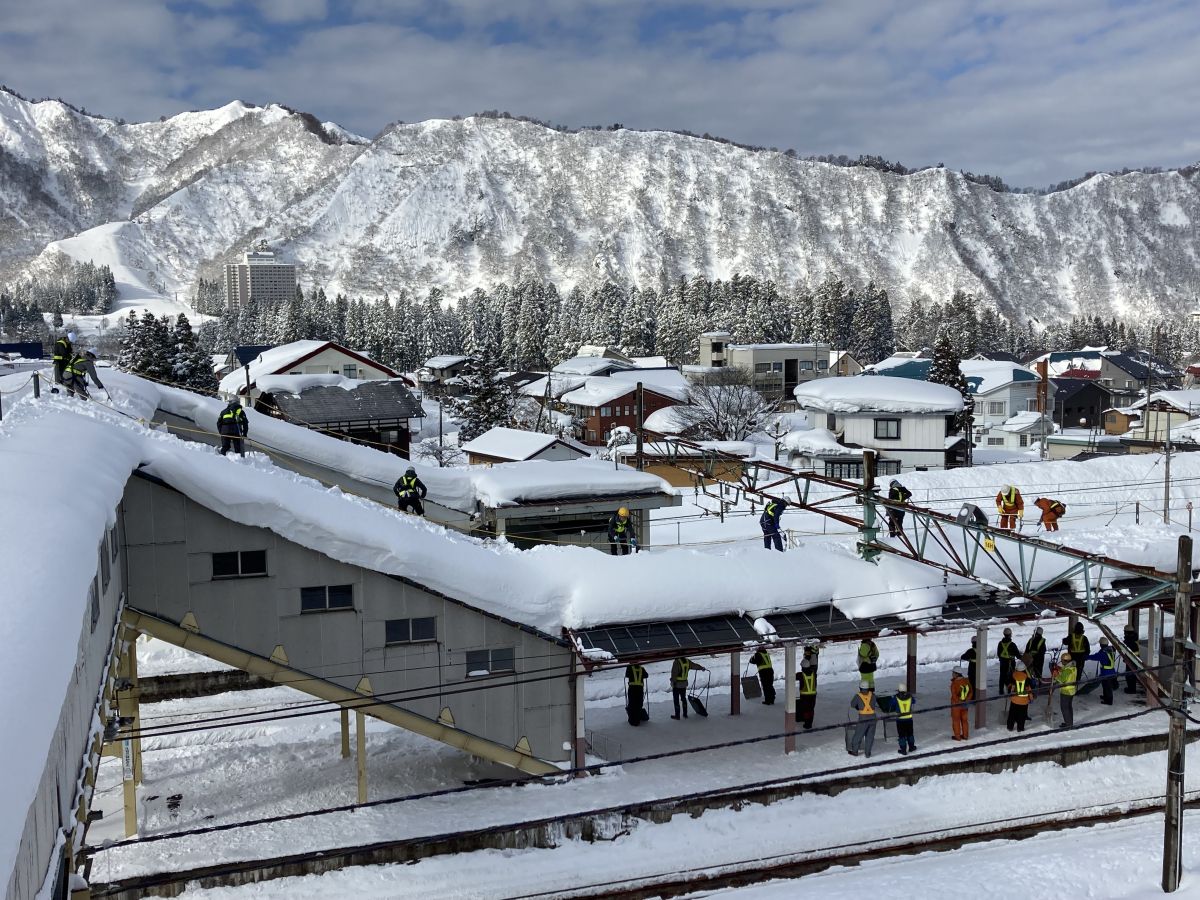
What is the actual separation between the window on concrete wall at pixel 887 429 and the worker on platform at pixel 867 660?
113 feet

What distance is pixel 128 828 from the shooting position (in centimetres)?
1453

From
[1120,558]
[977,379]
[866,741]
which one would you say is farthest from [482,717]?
[977,379]

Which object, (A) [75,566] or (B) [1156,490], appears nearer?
(A) [75,566]

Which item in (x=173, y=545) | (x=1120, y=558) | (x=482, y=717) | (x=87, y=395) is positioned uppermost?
(x=87, y=395)

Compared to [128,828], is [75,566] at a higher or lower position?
higher

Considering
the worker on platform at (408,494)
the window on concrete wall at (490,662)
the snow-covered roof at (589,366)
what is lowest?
the window on concrete wall at (490,662)

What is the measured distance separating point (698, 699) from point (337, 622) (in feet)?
25.2

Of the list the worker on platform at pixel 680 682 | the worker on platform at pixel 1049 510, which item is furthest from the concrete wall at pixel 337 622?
the worker on platform at pixel 1049 510

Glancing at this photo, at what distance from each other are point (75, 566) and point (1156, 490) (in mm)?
41606

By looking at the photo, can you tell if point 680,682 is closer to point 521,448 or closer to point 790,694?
point 790,694

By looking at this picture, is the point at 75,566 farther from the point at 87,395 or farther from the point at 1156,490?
the point at 1156,490

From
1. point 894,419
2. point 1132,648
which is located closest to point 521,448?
point 894,419

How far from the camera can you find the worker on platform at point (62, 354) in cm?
1691

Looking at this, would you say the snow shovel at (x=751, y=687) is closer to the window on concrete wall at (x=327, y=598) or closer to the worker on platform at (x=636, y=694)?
the worker on platform at (x=636, y=694)
